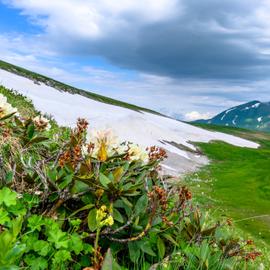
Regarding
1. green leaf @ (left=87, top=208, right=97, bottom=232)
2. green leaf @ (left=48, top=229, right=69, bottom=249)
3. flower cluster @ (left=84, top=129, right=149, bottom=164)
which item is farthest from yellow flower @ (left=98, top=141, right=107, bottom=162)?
green leaf @ (left=48, top=229, right=69, bottom=249)

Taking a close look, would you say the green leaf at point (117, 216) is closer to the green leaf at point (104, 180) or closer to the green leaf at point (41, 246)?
the green leaf at point (104, 180)

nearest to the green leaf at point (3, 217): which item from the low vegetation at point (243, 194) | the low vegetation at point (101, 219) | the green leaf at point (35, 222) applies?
the low vegetation at point (101, 219)

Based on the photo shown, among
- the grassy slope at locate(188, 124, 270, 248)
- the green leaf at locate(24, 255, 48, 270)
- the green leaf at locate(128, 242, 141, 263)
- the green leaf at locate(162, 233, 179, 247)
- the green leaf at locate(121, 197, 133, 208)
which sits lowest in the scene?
the grassy slope at locate(188, 124, 270, 248)

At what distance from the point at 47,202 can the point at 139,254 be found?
4.54ft

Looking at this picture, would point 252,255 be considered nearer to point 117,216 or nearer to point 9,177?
point 117,216

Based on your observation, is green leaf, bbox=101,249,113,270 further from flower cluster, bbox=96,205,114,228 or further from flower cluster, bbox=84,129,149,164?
flower cluster, bbox=84,129,149,164

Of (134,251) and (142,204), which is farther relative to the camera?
(142,204)

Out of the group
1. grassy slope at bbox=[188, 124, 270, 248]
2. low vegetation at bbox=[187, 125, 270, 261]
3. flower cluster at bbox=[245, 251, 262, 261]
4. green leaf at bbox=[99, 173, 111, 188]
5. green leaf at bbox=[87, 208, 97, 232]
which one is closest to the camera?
green leaf at bbox=[87, 208, 97, 232]

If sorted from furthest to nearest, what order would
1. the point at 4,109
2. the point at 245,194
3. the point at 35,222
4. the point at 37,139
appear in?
the point at 245,194, the point at 37,139, the point at 4,109, the point at 35,222

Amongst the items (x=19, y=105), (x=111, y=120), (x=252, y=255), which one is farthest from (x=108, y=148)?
(x=111, y=120)

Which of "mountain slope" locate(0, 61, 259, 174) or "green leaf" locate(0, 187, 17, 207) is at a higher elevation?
"green leaf" locate(0, 187, 17, 207)

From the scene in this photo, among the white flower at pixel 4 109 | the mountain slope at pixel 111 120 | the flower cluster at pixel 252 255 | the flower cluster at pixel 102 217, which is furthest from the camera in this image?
the mountain slope at pixel 111 120

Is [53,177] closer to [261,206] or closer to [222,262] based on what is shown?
[222,262]

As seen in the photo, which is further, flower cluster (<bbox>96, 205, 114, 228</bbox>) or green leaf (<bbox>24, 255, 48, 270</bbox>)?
green leaf (<bbox>24, 255, 48, 270</bbox>)
